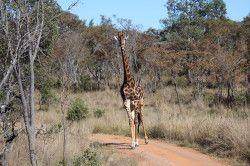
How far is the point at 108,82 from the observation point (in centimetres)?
4634

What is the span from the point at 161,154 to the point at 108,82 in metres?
34.0

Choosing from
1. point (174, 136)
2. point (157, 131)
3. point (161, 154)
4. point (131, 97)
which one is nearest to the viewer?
point (161, 154)

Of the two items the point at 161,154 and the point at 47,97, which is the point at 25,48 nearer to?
the point at 161,154

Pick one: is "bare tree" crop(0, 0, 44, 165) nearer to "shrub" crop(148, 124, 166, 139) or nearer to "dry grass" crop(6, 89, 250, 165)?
"dry grass" crop(6, 89, 250, 165)

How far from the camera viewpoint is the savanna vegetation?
27.6ft

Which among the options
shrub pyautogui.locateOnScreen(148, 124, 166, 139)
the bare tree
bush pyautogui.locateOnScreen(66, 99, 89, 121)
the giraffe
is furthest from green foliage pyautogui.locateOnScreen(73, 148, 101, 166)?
bush pyautogui.locateOnScreen(66, 99, 89, 121)

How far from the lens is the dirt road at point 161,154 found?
11.4 m

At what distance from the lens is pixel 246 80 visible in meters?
35.1

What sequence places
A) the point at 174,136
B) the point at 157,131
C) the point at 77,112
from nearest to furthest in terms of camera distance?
1. the point at 174,136
2. the point at 157,131
3. the point at 77,112

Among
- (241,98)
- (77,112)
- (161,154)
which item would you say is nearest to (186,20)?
(241,98)

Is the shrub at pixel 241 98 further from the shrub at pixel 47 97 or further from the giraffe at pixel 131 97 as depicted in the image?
the giraffe at pixel 131 97

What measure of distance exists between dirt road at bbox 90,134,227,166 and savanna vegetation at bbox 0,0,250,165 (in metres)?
0.44

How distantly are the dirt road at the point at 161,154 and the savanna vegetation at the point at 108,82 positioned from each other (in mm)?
441

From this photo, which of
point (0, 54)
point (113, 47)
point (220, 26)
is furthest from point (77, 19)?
point (0, 54)
